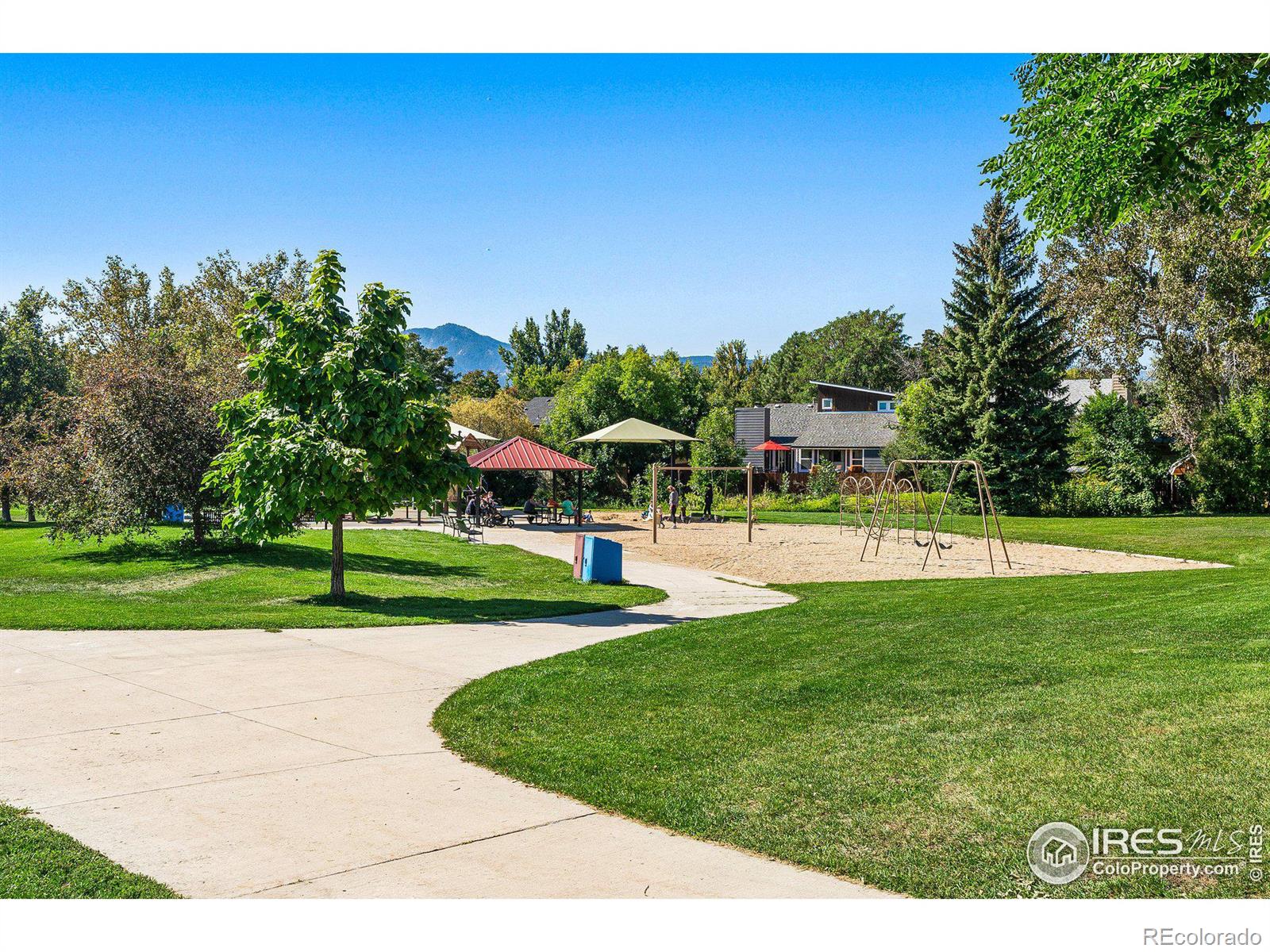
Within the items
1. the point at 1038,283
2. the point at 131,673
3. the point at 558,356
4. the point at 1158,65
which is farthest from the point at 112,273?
the point at 558,356

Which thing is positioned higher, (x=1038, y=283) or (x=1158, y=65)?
(x=1038, y=283)

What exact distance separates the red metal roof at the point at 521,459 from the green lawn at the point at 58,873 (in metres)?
25.4

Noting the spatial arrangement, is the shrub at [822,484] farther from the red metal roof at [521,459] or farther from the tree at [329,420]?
the tree at [329,420]

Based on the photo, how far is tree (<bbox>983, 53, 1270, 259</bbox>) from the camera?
1123 centimetres

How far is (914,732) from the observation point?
7457 millimetres

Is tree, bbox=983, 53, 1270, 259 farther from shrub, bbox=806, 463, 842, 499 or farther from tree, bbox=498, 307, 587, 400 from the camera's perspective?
tree, bbox=498, 307, 587, 400

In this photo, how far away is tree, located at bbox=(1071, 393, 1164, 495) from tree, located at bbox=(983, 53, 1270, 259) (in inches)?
1075

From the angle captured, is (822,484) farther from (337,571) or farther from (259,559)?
(337,571)

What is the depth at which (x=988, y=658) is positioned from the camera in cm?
993

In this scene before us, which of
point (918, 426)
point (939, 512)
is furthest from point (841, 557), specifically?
point (918, 426)

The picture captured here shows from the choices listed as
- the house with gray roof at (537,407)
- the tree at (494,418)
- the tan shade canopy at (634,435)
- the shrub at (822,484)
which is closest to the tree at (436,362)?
the house with gray roof at (537,407)

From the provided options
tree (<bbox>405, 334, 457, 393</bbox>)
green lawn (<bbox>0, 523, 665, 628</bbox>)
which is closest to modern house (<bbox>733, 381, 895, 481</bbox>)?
tree (<bbox>405, 334, 457, 393</bbox>)

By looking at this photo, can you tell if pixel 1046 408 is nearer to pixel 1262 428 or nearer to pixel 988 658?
pixel 1262 428

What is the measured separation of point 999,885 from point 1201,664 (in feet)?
17.3
